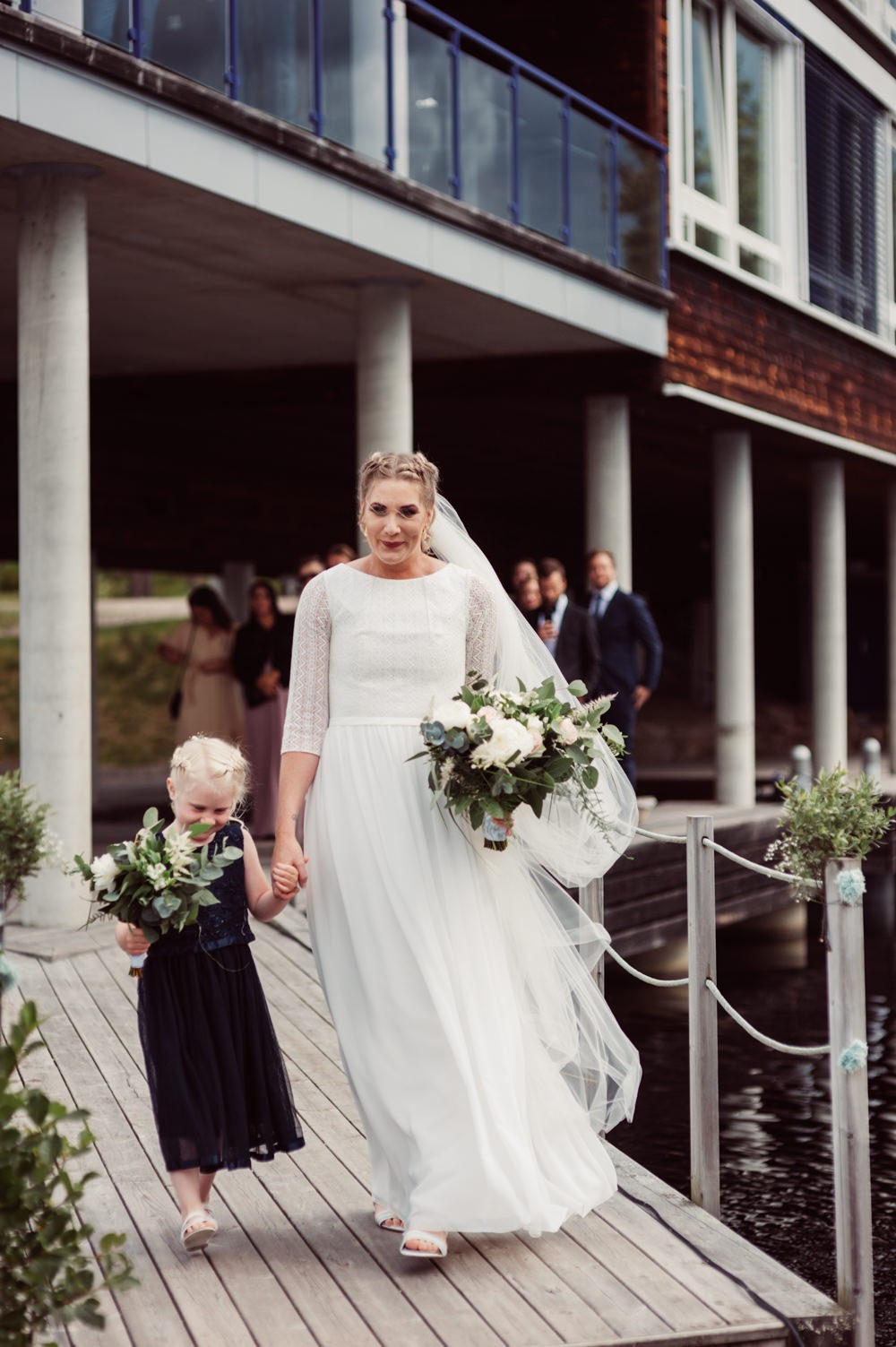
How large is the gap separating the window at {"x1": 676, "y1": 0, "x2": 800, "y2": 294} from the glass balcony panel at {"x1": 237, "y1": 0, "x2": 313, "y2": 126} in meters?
5.34

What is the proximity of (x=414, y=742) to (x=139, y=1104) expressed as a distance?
2.10m

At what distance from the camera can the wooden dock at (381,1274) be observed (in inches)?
153

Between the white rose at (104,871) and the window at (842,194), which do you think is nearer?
the white rose at (104,871)

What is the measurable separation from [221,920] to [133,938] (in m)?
0.26

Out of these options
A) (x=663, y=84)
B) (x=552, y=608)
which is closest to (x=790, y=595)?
(x=663, y=84)

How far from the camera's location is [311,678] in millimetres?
4520

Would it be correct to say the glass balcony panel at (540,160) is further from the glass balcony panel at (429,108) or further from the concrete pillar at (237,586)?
the concrete pillar at (237,586)

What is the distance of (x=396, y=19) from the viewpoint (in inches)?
453

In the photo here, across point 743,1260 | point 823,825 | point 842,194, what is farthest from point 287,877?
point 842,194

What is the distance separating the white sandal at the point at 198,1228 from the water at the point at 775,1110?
2931 millimetres

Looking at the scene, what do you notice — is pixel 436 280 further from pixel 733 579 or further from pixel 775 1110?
pixel 733 579

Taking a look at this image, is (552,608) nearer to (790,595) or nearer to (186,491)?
(186,491)

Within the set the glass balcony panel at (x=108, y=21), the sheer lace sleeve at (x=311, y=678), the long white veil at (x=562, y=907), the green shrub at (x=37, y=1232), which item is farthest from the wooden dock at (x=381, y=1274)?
the glass balcony panel at (x=108, y=21)

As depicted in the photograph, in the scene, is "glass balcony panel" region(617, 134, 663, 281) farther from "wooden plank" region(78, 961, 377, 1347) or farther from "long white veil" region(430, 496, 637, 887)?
"wooden plank" region(78, 961, 377, 1347)
